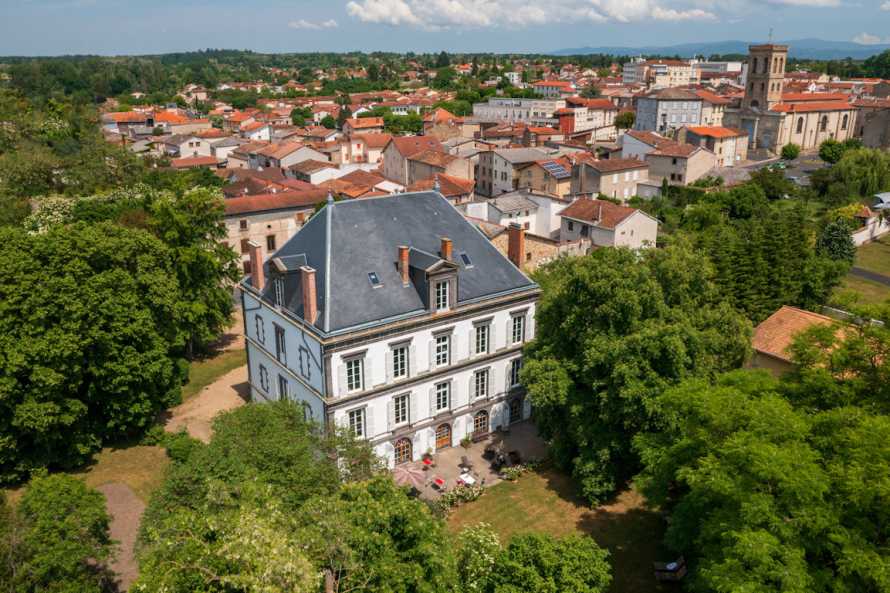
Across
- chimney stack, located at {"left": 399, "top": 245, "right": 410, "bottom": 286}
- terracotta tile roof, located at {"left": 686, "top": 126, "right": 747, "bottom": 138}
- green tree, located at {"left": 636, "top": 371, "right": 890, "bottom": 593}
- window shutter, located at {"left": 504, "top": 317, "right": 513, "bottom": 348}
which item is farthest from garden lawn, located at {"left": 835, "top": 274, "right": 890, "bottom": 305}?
terracotta tile roof, located at {"left": 686, "top": 126, "right": 747, "bottom": 138}

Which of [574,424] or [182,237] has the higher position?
[182,237]

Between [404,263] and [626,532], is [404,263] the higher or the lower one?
the higher one

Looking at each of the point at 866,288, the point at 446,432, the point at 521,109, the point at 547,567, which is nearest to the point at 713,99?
the point at 521,109

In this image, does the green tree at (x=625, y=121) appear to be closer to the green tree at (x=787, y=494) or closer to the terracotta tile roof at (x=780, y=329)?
the terracotta tile roof at (x=780, y=329)

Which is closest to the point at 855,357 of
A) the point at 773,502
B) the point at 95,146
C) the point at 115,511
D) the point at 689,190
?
the point at 773,502

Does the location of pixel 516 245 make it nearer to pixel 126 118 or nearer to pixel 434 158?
pixel 434 158

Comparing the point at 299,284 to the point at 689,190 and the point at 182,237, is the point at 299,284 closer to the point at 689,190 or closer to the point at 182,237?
the point at 182,237

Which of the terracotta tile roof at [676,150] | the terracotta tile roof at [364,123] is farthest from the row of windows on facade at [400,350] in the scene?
the terracotta tile roof at [364,123]
